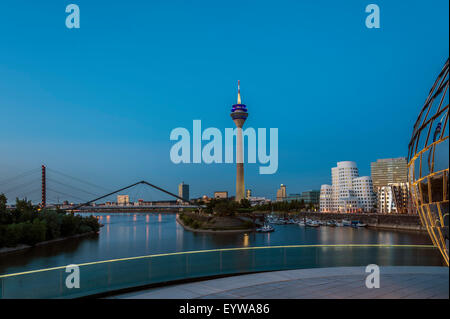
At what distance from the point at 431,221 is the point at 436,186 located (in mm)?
663

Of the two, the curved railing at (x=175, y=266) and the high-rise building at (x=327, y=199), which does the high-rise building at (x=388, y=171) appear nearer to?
the high-rise building at (x=327, y=199)

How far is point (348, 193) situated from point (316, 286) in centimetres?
12272

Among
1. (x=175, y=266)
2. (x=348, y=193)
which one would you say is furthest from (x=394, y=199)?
(x=175, y=266)

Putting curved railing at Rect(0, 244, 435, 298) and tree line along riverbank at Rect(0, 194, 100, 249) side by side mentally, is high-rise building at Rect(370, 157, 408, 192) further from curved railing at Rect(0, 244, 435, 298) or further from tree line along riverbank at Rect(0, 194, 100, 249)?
curved railing at Rect(0, 244, 435, 298)

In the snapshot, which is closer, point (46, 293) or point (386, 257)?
point (46, 293)

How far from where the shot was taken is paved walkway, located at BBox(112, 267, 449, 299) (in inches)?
280

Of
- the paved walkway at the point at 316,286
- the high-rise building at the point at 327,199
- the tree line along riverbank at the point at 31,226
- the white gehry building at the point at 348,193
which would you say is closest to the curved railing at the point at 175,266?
the paved walkway at the point at 316,286

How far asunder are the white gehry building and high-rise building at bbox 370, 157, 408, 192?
25.2 meters

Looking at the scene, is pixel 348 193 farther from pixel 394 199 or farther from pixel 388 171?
pixel 388 171

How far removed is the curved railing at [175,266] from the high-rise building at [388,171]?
146m
